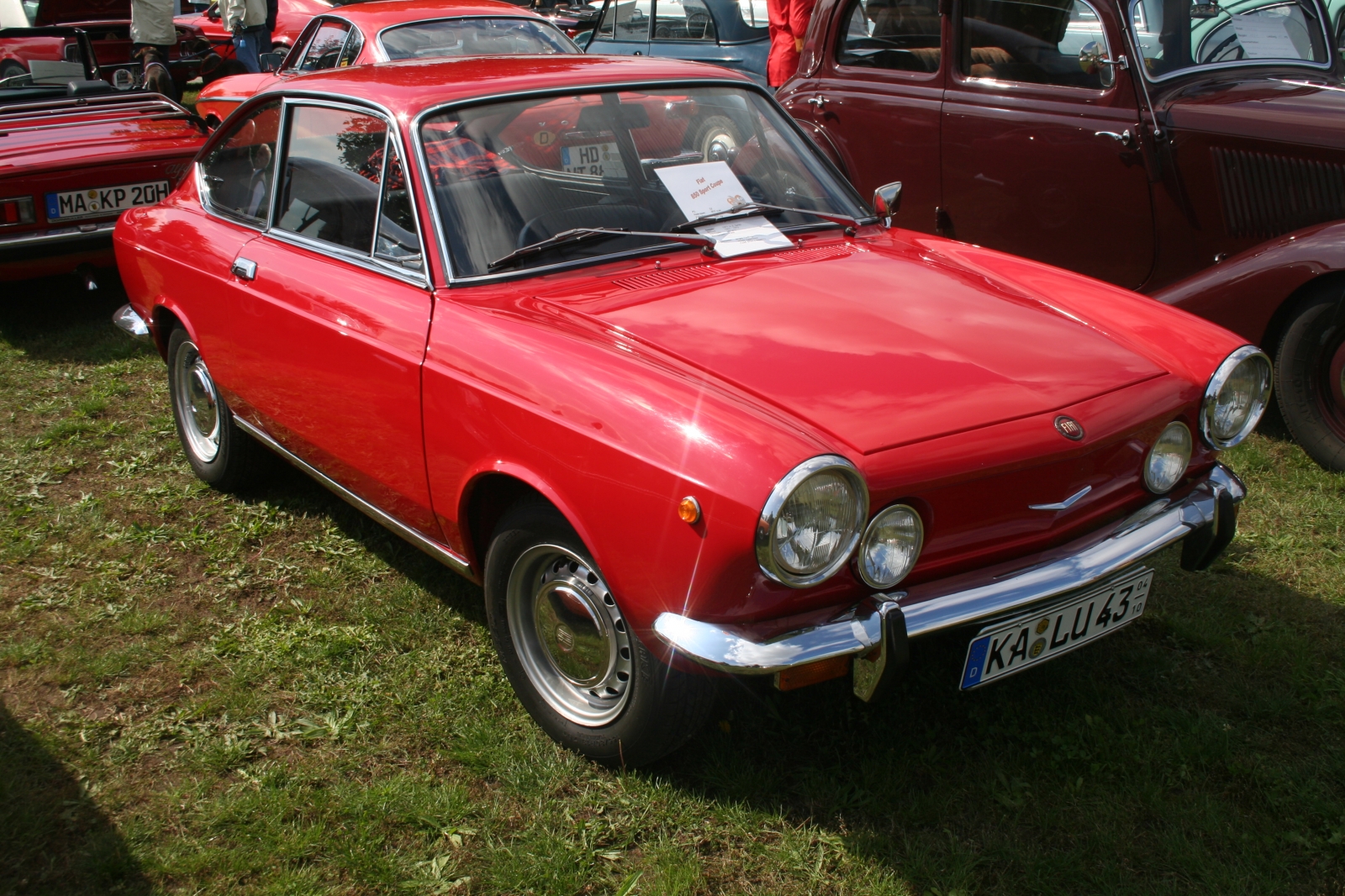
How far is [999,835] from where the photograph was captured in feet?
Result: 8.43

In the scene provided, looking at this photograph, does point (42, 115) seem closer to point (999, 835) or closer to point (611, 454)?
point (611, 454)

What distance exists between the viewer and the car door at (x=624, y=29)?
955cm

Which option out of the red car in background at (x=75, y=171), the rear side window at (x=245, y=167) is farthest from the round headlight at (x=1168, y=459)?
the red car in background at (x=75, y=171)

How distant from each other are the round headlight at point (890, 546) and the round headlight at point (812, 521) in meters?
0.08

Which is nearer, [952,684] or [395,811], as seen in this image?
[395,811]

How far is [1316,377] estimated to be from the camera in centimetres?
438

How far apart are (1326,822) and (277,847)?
7.89 feet

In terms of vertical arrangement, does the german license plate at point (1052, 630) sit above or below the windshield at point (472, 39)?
below

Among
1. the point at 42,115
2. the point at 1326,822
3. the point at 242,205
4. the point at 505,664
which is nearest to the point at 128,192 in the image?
the point at 42,115

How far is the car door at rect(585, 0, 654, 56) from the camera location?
955cm

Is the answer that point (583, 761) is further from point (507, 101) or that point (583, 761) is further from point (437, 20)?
point (437, 20)

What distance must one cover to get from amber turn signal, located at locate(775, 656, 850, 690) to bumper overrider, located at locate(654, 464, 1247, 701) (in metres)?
0.03

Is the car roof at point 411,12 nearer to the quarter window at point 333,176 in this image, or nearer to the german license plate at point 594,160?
the quarter window at point 333,176

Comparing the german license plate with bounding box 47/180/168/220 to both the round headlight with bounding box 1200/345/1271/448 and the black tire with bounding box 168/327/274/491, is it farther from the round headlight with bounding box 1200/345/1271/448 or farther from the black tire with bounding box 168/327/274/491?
the round headlight with bounding box 1200/345/1271/448
